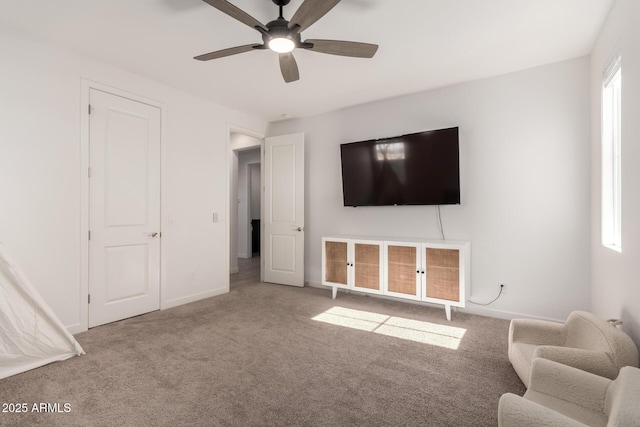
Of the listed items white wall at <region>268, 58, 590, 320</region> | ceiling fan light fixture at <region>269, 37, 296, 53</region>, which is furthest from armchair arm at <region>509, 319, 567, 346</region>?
ceiling fan light fixture at <region>269, 37, 296, 53</region>

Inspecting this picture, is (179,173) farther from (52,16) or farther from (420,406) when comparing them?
(420,406)

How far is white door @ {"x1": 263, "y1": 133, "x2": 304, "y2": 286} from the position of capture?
15.5ft

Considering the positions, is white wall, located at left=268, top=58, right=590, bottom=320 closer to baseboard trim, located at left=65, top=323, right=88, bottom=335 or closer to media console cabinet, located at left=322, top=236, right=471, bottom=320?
media console cabinet, located at left=322, top=236, right=471, bottom=320

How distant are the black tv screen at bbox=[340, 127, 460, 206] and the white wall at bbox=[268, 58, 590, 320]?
0.20 m

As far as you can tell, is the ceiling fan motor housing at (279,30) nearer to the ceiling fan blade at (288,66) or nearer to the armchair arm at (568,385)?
the ceiling fan blade at (288,66)

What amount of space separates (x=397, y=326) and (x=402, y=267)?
0.68 metres

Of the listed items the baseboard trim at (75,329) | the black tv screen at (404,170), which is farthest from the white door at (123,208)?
the black tv screen at (404,170)

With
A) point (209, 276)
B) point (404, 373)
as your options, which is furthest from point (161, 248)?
point (404, 373)

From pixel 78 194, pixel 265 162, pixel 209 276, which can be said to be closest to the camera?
pixel 78 194

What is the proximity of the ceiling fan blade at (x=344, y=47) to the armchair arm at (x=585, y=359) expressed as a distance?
2.18 m

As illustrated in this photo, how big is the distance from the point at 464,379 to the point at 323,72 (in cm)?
304

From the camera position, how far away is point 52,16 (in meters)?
2.36

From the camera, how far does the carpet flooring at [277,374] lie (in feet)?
5.66

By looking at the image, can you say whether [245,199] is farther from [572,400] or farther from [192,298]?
[572,400]
